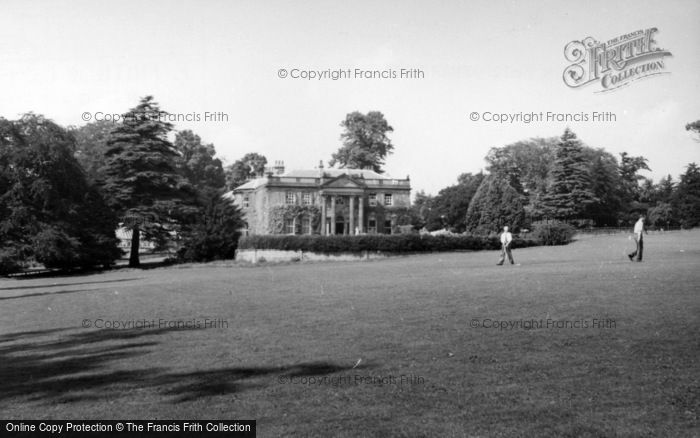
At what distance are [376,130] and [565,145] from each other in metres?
27.9

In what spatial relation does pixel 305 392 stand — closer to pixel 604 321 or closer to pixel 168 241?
pixel 604 321

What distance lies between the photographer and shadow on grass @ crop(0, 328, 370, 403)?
26.3ft

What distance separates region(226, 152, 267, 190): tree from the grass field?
80.0 meters

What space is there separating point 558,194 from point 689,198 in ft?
56.3

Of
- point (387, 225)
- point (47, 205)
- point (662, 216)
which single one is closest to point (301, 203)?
point (387, 225)

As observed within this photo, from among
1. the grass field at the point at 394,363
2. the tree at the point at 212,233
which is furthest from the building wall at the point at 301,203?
the grass field at the point at 394,363

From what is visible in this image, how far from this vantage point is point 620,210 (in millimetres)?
70312

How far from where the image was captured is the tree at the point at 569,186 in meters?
59.4

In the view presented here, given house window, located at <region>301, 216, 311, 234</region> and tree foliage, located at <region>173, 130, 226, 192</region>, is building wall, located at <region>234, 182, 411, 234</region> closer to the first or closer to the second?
house window, located at <region>301, 216, 311, 234</region>

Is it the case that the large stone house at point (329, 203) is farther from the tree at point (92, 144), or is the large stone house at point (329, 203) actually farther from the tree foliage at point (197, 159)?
the tree foliage at point (197, 159)

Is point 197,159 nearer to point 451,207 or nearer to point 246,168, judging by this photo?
point 246,168

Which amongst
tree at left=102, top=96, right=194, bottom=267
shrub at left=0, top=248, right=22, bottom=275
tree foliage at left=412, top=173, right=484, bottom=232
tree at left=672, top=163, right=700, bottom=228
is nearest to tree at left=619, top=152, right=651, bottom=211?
tree foliage at left=412, top=173, right=484, bottom=232
